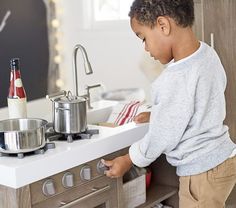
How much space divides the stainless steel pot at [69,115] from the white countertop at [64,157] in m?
0.05

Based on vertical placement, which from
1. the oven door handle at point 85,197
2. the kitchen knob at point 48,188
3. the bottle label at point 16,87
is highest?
the bottle label at point 16,87

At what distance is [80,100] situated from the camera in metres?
1.74

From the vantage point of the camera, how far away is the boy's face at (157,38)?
1570mm

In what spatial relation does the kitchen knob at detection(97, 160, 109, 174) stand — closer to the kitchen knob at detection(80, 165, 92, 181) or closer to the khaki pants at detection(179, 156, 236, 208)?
the kitchen knob at detection(80, 165, 92, 181)

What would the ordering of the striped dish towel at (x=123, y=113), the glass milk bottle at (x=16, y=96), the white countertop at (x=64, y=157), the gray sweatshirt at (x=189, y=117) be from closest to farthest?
1. the white countertop at (x=64, y=157)
2. the gray sweatshirt at (x=189, y=117)
3. the glass milk bottle at (x=16, y=96)
4. the striped dish towel at (x=123, y=113)

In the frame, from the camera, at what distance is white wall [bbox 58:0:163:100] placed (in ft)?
11.2

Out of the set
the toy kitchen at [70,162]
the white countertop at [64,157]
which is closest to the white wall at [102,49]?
the toy kitchen at [70,162]

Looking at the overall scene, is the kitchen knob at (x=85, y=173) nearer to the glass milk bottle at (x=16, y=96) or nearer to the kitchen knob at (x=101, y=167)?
the kitchen knob at (x=101, y=167)

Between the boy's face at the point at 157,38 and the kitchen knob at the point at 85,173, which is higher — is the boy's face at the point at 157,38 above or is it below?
above

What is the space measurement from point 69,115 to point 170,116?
1.24ft

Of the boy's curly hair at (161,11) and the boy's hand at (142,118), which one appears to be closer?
the boy's curly hair at (161,11)

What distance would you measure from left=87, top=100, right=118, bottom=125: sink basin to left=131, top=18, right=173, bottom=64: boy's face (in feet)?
2.20

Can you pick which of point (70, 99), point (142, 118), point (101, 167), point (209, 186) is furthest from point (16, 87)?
point (209, 186)

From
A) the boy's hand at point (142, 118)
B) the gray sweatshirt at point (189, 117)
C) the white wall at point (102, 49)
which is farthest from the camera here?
the white wall at point (102, 49)
